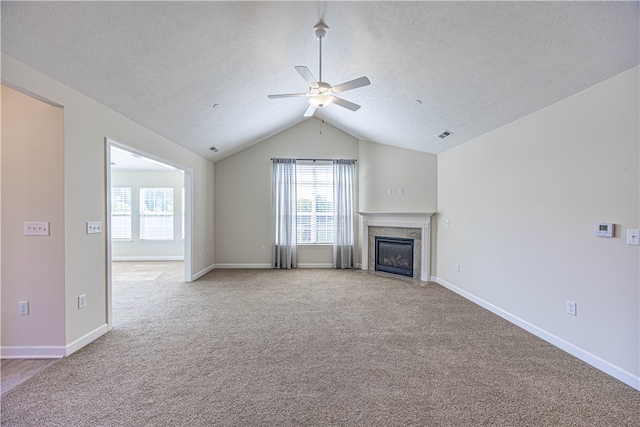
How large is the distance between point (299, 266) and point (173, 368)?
164 inches

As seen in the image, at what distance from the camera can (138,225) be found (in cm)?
768

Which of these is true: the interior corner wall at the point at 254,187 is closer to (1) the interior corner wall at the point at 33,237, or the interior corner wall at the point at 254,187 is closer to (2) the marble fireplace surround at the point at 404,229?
(2) the marble fireplace surround at the point at 404,229

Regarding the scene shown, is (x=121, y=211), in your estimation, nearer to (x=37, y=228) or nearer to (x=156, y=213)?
(x=156, y=213)

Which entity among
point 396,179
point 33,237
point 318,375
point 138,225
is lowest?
point 318,375

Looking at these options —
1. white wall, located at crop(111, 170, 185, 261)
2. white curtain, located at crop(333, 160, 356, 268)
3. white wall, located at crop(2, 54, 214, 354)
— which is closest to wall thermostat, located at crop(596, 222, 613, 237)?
white curtain, located at crop(333, 160, 356, 268)

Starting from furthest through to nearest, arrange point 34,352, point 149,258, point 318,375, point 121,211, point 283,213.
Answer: point 121,211
point 149,258
point 283,213
point 34,352
point 318,375

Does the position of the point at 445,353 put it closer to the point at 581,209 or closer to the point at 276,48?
the point at 581,209

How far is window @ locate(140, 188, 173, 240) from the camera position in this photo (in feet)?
25.3

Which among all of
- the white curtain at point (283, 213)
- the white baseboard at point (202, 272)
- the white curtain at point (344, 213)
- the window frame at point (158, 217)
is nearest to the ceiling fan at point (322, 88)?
the white curtain at point (344, 213)

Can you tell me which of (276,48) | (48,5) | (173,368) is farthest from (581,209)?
(48,5)

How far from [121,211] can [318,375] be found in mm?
7684

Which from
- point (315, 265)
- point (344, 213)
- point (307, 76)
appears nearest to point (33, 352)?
point (307, 76)

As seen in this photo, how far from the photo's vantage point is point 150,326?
325 cm

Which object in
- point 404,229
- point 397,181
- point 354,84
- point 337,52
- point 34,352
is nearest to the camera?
point 34,352
